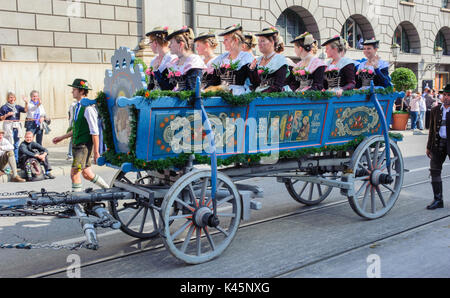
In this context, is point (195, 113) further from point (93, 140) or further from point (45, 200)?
point (93, 140)

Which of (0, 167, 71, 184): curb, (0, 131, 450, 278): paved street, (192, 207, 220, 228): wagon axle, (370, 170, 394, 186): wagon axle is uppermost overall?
(370, 170, 394, 186): wagon axle

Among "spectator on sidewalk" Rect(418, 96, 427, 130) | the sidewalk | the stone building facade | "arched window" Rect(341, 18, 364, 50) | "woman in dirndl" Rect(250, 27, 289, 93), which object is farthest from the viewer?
"arched window" Rect(341, 18, 364, 50)

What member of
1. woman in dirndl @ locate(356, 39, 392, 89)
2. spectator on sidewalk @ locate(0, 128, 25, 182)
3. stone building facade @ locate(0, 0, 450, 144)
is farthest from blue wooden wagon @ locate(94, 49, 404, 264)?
stone building facade @ locate(0, 0, 450, 144)

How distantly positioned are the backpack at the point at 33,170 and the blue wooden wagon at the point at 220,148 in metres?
4.37

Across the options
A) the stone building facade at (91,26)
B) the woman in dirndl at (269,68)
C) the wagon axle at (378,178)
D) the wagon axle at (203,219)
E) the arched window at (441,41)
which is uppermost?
the arched window at (441,41)

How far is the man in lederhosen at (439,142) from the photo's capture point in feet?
21.8

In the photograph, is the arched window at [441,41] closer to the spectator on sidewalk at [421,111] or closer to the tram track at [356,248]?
the spectator on sidewalk at [421,111]

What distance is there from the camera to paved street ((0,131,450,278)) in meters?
4.41

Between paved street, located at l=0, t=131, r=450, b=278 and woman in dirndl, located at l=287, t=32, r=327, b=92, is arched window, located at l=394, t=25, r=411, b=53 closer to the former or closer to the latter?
paved street, located at l=0, t=131, r=450, b=278

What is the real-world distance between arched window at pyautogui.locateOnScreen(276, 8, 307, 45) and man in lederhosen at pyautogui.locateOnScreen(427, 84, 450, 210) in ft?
47.8

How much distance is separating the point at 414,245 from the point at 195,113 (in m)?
2.58

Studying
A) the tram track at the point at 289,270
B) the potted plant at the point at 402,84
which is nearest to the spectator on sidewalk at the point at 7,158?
the tram track at the point at 289,270

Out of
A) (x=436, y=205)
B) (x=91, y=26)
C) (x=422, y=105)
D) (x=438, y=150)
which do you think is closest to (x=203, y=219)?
(x=436, y=205)
